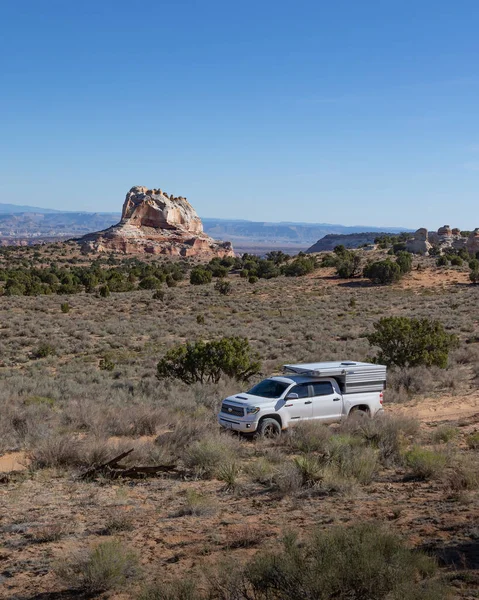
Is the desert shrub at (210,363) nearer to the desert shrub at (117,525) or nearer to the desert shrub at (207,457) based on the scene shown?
the desert shrub at (207,457)

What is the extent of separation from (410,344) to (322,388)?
851 centimetres

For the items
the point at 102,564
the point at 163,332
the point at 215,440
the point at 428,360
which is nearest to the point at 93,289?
the point at 163,332

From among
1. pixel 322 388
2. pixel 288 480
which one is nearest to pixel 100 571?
pixel 288 480

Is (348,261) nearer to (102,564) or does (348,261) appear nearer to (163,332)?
(163,332)

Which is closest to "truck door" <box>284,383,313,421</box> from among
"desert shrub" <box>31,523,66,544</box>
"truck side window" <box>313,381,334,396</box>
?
"truck side window" <box>313,381,334,396</box>

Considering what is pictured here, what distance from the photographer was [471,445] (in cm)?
1137

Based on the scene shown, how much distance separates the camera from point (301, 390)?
1330 cm

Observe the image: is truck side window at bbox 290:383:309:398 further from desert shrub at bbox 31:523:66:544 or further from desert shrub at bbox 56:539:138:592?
desert shrub at bbox 56:539:138:592

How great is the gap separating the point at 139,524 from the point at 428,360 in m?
15.0

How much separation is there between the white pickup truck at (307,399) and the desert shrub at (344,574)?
6995 millimetres

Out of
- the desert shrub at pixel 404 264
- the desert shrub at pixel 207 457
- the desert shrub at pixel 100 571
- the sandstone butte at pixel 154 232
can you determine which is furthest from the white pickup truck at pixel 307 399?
the sandstone butte at pixel 154 232

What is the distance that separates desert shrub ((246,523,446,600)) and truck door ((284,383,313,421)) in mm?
7344

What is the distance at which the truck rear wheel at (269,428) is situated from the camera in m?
12.4

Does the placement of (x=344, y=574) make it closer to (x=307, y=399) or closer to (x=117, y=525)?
(x=117, y=525)
